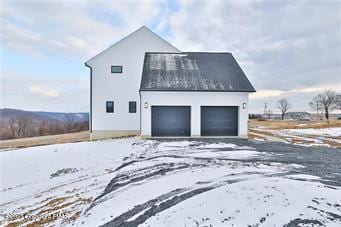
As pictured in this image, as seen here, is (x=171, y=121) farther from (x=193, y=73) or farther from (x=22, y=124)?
(x=22, y=124)

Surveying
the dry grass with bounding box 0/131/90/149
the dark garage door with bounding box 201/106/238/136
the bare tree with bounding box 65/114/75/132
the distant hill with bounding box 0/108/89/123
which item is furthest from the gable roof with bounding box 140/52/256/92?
the bare tree with bounding box 65/114/75/132

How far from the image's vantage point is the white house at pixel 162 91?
43.0 feet

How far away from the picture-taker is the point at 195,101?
43.1 feet

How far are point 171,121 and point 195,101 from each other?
6.52ft

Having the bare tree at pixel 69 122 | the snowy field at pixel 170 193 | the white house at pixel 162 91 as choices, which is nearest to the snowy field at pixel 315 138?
the white house at pixel 162 91

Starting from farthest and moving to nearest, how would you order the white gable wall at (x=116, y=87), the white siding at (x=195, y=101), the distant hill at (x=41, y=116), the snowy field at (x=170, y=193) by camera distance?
1. the distant hill at (x=41, y=116)
2. the white gable wall at (x=116, y=87)
3. the white siding at (x=195, y=101)
4. the snowy field at (x=170, y=193)

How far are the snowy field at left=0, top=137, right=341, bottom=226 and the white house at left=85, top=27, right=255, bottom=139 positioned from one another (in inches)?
204

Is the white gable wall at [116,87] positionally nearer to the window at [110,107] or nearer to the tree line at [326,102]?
the window at [110,107]

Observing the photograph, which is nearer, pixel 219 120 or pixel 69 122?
pixel 219 120

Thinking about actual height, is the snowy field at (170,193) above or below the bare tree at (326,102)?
below

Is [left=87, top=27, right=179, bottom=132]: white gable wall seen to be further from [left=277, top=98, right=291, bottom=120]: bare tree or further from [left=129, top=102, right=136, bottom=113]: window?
[left=277, top=98, right=291, bottom=120]: bare tree

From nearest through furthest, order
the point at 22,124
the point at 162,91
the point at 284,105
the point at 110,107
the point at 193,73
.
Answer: the point at 162,91, the point at 193,73, the point at 110,107, the point at 22,124, the point at 284,105

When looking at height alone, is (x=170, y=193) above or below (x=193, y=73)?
below

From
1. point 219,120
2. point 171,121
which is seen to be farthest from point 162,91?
point 219,120
